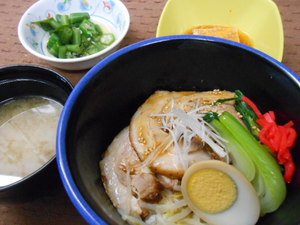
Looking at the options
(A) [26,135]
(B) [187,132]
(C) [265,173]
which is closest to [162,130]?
(B) [187,132]

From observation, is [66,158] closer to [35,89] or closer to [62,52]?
[35,89]

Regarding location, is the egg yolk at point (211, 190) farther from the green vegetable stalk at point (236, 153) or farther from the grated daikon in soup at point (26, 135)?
the grated daikon in soup at point (26, 135)

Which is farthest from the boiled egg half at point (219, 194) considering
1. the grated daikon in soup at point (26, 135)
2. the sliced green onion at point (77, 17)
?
the sliced green onion at point (77, 17)

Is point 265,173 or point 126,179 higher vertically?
point 265,173

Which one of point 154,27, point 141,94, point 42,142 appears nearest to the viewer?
point 141,94

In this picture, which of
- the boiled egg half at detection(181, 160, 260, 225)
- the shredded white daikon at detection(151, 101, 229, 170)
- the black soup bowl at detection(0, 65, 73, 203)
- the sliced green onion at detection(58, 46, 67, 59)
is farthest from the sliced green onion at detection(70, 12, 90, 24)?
the boiled egg half at detection(181, 160, 260, 225)

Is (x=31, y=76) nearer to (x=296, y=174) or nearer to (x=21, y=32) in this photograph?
(x=21, y=32)

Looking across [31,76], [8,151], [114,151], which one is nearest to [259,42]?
[114,151]
